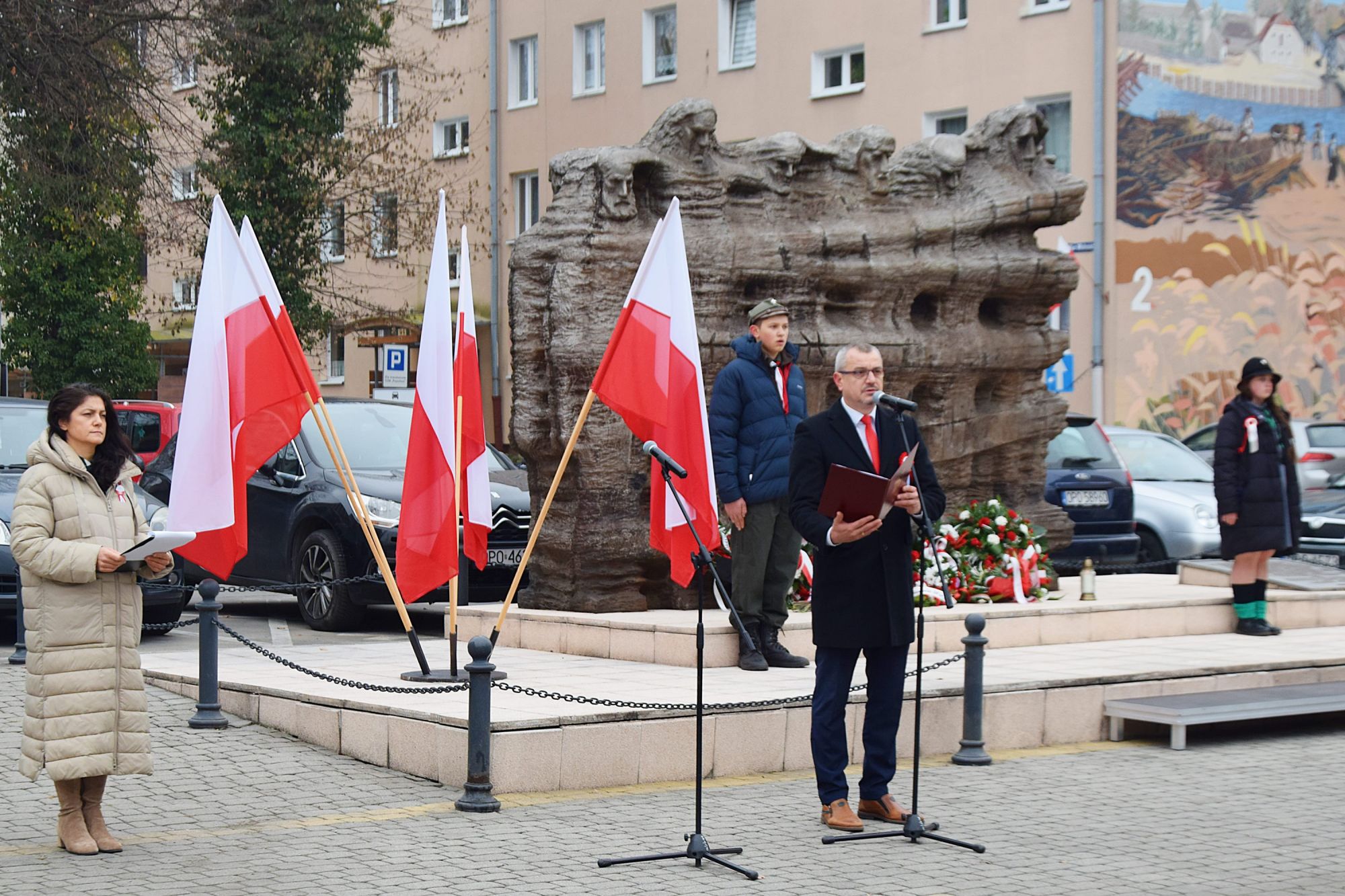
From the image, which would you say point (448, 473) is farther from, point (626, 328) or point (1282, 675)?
point (1282, 675)

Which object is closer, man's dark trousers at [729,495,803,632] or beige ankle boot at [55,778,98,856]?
beige ankle boot at [55,778,98,856]

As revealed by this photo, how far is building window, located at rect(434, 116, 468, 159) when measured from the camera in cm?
3966

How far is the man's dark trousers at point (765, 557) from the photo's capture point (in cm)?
1015

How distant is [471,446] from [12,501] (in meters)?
4.19

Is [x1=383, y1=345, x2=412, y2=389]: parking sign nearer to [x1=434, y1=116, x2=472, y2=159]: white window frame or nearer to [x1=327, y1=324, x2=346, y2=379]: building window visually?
[x1=434, y1=116, x2=472, y2=159]: white window frame

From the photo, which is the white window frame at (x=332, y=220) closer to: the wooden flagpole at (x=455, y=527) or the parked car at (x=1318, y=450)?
the parked car at (x=1318, y=450)

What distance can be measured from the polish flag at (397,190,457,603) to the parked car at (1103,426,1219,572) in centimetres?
905

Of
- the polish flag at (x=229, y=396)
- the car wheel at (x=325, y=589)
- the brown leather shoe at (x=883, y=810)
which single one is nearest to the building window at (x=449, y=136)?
the car wheel at (x=325, y=589)

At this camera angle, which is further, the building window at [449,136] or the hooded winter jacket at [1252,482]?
the building window at [449,136]

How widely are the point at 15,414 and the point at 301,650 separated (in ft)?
14.5

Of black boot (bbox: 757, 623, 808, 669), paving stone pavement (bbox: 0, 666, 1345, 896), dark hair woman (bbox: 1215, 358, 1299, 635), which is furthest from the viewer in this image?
dark hair woman (bbox: 1215, 358, 1299, 635)

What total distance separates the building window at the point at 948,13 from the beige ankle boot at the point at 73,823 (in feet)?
84.3

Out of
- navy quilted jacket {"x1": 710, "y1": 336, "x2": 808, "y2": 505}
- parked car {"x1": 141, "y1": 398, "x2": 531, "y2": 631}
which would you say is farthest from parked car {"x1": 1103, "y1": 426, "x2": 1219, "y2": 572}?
navy quilted jacket {"x1": 710, "y1": 336, "x2": 808, "y2": 505}

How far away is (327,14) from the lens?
30.0m
